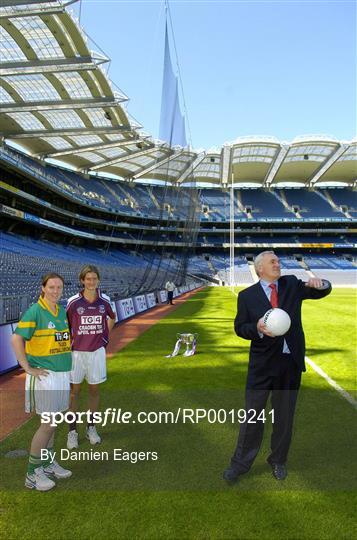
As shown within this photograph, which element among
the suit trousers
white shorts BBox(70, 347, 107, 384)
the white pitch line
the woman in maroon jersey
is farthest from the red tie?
the white pitch line

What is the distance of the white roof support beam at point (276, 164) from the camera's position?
4931cm

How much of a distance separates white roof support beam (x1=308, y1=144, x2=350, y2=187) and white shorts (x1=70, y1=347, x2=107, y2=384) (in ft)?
168

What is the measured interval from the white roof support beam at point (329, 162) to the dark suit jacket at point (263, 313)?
5067 centimetres

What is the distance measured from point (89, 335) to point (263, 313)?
74.7 inches

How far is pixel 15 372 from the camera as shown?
7.98 m

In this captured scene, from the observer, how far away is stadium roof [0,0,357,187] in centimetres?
2062

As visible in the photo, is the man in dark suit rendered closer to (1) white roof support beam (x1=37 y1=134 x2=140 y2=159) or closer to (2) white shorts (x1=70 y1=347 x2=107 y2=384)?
(2) white shorts (x1=70 y1=347 x2=107 y2=384)

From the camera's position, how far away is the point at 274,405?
11.7ft

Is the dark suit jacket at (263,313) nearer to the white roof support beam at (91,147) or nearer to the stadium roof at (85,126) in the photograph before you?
the stadium roof at (85,126)

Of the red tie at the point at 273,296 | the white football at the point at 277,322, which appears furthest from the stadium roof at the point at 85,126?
the white football at the point at 277,322

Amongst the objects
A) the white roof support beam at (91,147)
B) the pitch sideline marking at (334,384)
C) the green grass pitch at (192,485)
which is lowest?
the pitch sideline marking at (334,384)

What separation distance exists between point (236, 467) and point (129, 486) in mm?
973

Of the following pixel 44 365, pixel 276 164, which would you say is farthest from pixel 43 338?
pixel 276 164

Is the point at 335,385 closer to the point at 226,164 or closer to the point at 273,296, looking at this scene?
the point at 273,296
